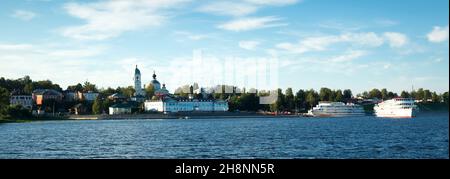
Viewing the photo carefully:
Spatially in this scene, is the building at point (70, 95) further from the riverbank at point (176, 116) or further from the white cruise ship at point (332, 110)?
the white cruise ship at point (332, 110)

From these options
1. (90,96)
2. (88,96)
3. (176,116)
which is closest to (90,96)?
(90,96)

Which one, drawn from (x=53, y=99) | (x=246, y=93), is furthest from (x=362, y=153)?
(x=246, y=93)

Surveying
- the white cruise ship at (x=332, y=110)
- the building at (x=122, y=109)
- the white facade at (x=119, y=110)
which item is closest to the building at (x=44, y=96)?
the white facade at (x=119, y=110)

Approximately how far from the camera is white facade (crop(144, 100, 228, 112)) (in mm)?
174212

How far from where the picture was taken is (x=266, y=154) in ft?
111

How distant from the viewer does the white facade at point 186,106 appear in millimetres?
174212

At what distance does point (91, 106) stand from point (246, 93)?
5152 centimetres

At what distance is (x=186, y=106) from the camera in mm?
180750

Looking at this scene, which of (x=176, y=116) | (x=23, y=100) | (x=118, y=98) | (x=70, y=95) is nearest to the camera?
(x=23, y=100)

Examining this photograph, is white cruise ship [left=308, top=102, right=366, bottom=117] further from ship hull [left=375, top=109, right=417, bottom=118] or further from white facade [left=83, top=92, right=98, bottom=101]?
white facade [left=83, top=92, right=98, bottom=101]

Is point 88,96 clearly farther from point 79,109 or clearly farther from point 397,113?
point 397,113

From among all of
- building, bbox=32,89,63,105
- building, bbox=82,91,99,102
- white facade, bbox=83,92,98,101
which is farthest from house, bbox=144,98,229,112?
building, bbox=32,89,63,105

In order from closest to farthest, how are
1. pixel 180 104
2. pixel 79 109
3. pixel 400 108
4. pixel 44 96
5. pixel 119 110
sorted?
pixel 400 108 → pixel 79 109 → pixel 44 96 → pixel 119 110 → pixel 180 104
